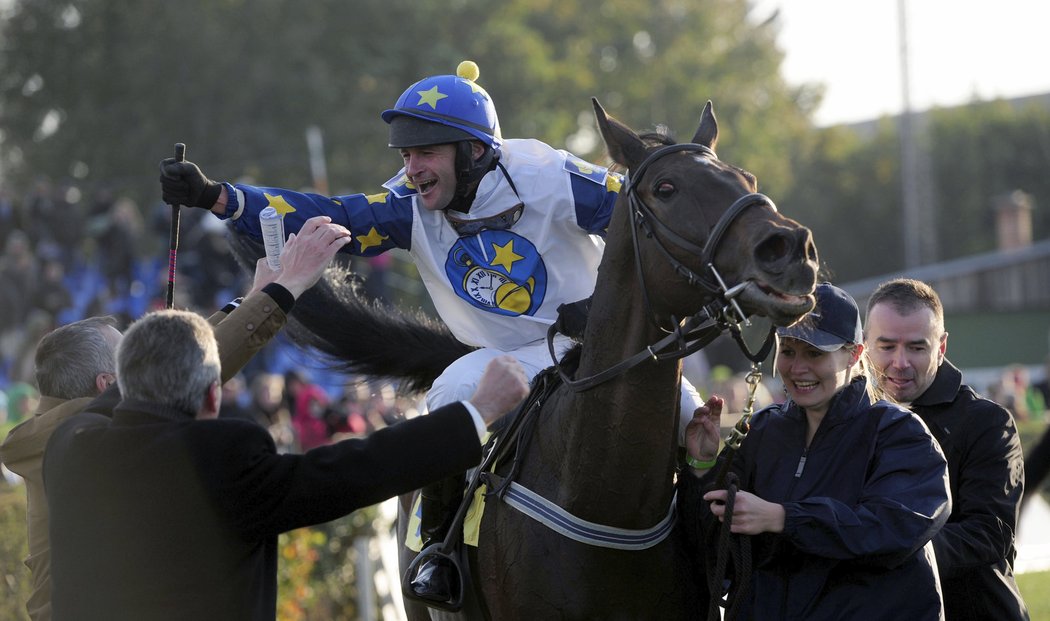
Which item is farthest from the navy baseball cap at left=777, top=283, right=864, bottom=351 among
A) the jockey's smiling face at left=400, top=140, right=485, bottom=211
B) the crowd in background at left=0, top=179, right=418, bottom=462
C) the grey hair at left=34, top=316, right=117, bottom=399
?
the crowd in background at left=0, top=179, right=418, bottom=462

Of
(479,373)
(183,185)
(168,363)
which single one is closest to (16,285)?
(183,185)

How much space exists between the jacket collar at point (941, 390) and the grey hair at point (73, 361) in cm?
258

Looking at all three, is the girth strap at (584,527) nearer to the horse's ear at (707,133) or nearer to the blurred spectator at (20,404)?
the horse's ear at (707,133)

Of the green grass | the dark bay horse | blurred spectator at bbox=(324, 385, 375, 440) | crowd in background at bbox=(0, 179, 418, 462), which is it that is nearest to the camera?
the dark bay horse

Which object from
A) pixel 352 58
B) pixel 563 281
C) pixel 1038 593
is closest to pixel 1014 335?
pixel 352 58

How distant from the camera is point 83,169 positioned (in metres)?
29.6

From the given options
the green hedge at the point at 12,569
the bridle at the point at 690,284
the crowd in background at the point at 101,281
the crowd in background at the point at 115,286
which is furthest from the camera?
the crowd in background at the point at 115,286

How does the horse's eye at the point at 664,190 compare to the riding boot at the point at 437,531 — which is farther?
the riding boot at the point at 437,531

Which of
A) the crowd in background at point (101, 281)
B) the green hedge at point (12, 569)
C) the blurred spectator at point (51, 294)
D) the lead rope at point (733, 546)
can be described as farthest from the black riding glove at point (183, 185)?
the blurred spectator at point (51, 294)

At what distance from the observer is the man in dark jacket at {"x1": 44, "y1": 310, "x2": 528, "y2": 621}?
114 inches

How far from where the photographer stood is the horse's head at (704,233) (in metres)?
3.15

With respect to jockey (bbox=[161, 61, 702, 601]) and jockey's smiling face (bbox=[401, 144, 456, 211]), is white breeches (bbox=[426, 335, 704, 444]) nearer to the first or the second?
jockey (bbox=[161, 61, 702, 601])

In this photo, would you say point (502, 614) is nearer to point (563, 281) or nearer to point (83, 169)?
point (563, 281)

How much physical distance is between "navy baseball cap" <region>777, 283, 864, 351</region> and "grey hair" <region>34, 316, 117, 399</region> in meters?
2.08
